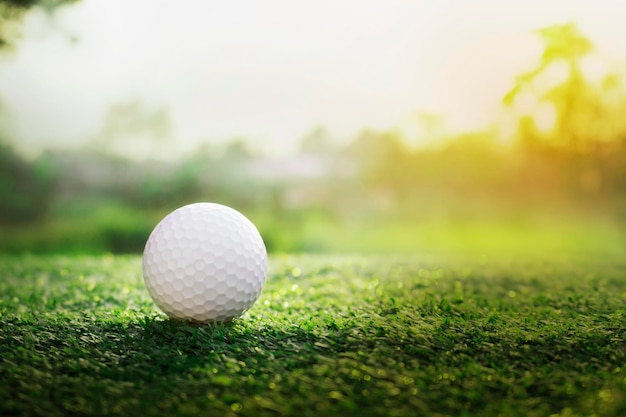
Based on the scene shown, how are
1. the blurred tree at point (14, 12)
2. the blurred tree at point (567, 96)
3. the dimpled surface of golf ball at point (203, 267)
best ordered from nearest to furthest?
the dimpled surface of golf ball at point (203, 267), the blurred tree at point (14, 12), the blurred tree at point (567, 96)

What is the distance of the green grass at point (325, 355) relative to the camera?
2.33m

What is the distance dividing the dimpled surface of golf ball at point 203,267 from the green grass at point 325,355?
13 centimetres

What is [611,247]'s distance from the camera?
1138 cm

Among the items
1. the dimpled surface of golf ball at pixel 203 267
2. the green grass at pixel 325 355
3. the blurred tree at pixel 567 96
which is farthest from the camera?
the blurred tree at pixel 567 96

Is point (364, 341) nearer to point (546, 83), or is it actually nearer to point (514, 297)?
point (514, 297)

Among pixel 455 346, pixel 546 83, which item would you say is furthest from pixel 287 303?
pixel 546 83

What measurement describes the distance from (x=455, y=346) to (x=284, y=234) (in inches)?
339

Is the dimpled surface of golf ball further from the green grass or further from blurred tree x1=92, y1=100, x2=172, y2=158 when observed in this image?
blurred tree x1=92, y1=100, x2=172, y2=158

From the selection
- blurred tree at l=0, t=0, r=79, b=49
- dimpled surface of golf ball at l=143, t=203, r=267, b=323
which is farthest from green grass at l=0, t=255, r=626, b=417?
blurred tree at l=0, t=0, r=79, b=49

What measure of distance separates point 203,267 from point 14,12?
443cm

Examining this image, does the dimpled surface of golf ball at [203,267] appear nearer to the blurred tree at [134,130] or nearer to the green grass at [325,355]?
the green grass at [325,355]

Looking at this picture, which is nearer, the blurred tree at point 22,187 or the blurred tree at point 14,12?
the blurred tree at point 14,12

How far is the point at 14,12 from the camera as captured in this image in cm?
613

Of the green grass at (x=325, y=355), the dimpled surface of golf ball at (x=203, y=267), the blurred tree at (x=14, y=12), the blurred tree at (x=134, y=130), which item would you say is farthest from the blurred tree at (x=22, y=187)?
the dimpled surface of golf ball at (x=203, y=267)
